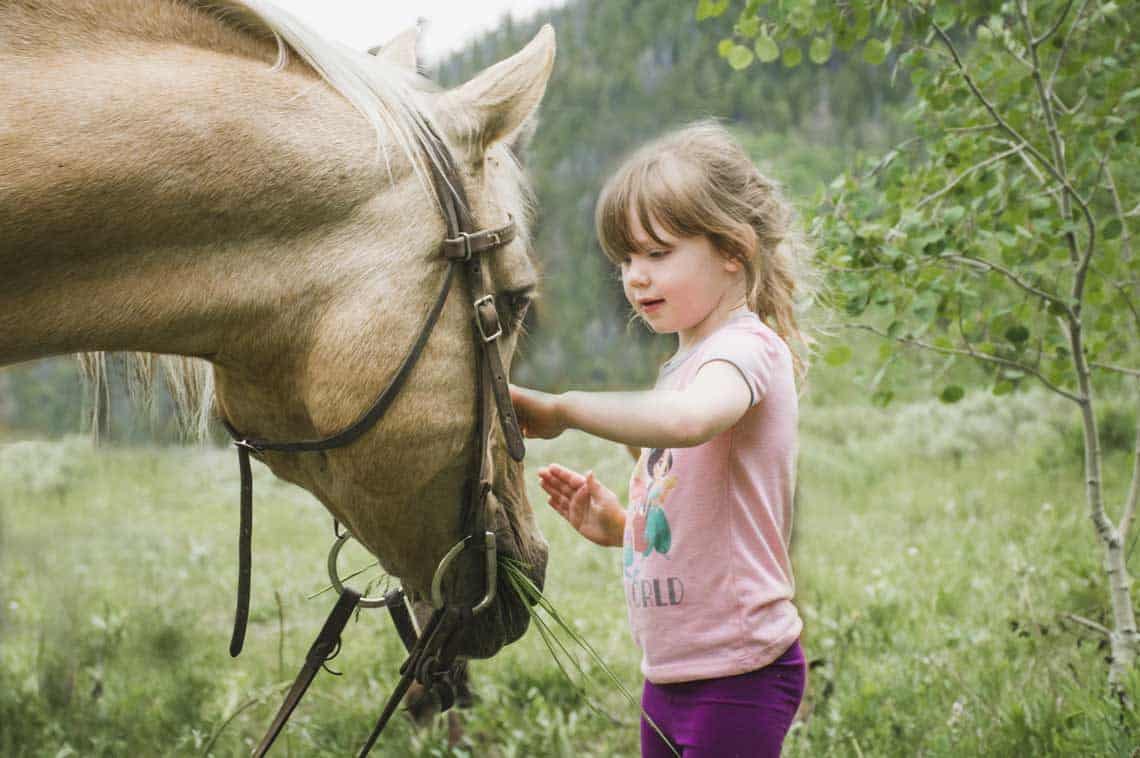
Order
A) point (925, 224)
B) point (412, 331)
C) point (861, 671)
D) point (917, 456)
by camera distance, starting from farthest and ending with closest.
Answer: point (917, 456), point (861, 671), point (925, 224), point (412, 331)

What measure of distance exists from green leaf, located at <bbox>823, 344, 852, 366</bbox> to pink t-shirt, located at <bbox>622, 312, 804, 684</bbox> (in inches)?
43.8

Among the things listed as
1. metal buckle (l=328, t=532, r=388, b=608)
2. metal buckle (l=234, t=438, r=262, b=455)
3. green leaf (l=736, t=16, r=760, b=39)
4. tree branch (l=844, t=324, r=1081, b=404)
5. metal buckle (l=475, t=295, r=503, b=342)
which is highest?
green leaf (l=736, t=16, r=760, b=39)

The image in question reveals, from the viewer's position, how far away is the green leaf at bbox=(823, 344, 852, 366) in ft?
10.2

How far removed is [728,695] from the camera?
6.34ft

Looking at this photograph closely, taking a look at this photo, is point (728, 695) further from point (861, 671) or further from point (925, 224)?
point (861, 671)

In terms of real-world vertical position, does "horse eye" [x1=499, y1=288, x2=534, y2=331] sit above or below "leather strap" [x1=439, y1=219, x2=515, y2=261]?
below

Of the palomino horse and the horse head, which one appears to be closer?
the palomino horse

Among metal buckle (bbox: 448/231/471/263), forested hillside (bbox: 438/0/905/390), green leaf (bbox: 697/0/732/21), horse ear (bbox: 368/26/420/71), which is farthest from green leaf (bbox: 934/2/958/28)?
forested hillside (bbox: 438/0/905/390)

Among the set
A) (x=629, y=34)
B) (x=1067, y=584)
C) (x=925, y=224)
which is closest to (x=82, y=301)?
(x=925, y=224)

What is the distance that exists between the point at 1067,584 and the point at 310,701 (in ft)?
10.8

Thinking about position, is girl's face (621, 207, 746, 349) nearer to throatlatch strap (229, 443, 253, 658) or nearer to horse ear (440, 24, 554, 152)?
horse ear (440, 24, 554, 152)

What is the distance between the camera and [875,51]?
3172 millimetres

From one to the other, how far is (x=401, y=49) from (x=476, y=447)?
1045 millimetres

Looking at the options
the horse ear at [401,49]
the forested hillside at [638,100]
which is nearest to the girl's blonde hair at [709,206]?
the horse ear at [401,49]
